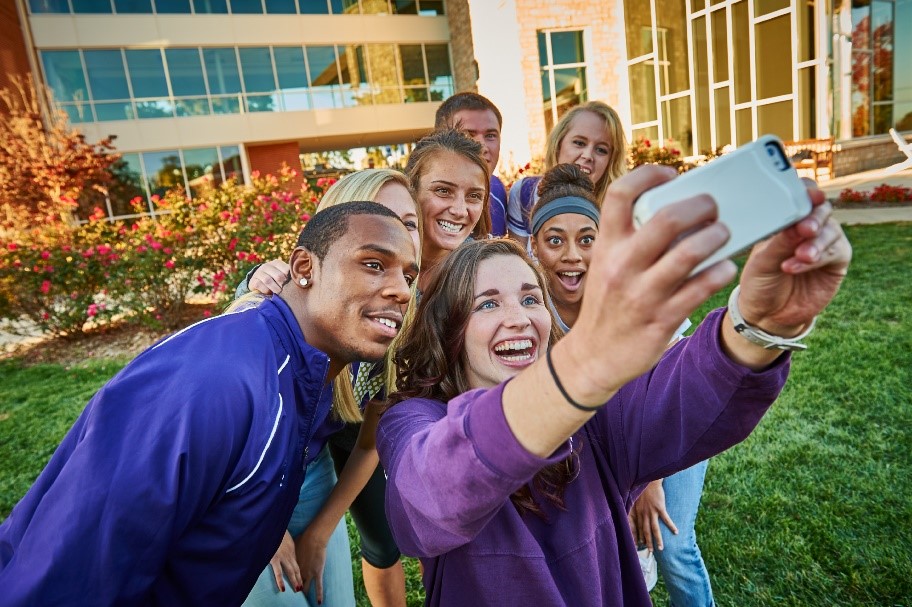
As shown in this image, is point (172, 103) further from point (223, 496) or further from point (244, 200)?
point (223, 496)

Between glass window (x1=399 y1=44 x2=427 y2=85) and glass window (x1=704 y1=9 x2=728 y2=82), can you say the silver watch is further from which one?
glass window (x1=399 y1=44 x2=427 y2=85)

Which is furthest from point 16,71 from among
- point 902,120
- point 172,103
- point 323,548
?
point 902,120

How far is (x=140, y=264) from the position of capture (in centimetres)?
753

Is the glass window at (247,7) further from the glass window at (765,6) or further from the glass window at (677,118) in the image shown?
the glass window at (765,6)

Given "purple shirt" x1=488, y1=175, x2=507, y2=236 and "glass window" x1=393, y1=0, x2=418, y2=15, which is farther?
"glass window" x1=393, y1=0, x2=418, y2=15

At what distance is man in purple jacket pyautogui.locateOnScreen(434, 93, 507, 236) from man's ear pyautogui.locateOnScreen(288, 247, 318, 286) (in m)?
1.91

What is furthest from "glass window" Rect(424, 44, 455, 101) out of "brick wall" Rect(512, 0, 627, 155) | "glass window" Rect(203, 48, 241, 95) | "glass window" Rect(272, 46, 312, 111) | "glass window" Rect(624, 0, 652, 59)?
"glass window" Rect(624, 0, 652, 59)

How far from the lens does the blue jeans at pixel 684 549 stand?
84.7 inches

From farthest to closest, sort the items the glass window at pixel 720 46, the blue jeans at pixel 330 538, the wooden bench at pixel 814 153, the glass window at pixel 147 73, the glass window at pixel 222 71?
the glass window at pixel 222 71 → the glass window at pixel 147 73 → the glass window at pixel 720 46 → the wooden bench at pixel 814 153 → the blue jeans at pixel 330 538

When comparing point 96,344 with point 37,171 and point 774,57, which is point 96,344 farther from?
point 774,57

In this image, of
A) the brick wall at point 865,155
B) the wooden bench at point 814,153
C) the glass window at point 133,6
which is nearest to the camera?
the wooden bench at point 814,153

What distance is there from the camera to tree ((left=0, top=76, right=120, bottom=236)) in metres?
11.7

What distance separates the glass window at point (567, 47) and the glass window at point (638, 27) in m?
1.47

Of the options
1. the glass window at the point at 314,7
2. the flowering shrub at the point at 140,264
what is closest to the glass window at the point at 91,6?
the glass window at the point at 314,7
